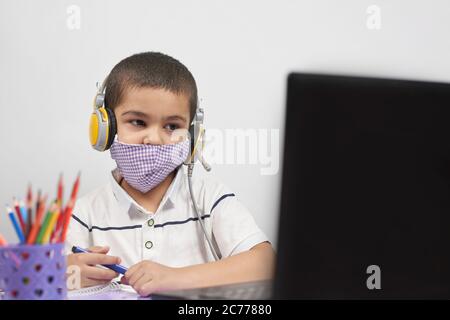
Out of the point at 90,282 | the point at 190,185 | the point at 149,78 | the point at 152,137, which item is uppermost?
the point at 149,78

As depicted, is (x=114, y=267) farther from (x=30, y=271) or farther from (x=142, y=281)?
(x=30, y=271)

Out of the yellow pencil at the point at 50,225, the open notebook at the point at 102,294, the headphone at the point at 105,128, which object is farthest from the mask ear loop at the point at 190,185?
the yellow pencil at the point at 50,225

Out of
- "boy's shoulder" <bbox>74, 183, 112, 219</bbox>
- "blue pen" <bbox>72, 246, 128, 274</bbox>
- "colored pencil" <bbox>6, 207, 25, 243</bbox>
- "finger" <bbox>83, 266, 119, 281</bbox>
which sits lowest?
"finger" <bbox>83, 266, 119, 281</bbox>

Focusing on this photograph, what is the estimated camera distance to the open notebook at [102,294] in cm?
86

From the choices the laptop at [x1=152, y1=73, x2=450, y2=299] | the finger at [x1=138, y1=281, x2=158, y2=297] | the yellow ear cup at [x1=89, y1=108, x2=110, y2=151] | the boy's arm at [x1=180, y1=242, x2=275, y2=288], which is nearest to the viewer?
the laptop at [x1=152, y1=73, x2=450, y2=299]

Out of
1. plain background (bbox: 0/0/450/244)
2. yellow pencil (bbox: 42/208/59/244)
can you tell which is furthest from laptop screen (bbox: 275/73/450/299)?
plain background (bbox: 0/0/450/244)

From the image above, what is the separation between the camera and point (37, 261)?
65 cm

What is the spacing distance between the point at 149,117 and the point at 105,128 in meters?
0.10

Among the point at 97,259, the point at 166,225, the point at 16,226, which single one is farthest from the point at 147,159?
the point at 16,226

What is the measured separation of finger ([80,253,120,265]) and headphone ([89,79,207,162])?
30 centimetres

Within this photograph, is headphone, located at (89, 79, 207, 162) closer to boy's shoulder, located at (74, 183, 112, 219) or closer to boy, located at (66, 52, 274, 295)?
boy, located at (66, 52, 274, 295)

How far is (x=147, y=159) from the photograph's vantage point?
3.97 feet

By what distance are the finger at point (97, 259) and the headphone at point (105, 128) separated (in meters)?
0.30

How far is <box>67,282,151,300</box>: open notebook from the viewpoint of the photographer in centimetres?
86
